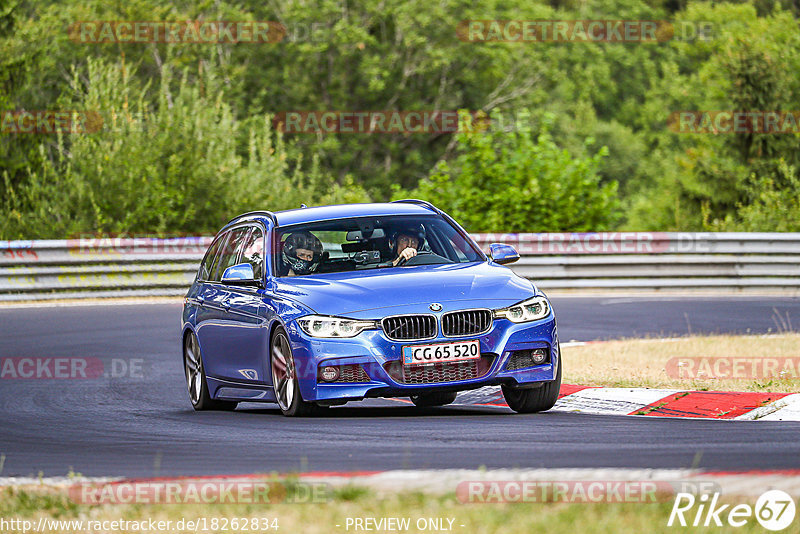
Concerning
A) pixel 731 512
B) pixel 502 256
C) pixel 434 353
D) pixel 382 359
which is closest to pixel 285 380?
pixel 382 359

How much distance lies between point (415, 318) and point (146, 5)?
142 ft

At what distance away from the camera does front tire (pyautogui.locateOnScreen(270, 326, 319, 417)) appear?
396 inches

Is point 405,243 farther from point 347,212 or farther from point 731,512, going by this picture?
point 731,512

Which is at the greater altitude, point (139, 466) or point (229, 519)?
point (229, 519)

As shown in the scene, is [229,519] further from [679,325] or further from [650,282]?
[650,282]

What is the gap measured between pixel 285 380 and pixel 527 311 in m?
1.77

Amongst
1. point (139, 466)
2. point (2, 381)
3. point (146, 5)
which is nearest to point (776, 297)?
point (2, 381)

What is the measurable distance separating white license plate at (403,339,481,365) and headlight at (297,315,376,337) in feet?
1.01

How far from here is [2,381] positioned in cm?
1440

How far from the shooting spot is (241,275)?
10.9 m
